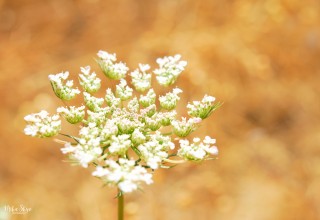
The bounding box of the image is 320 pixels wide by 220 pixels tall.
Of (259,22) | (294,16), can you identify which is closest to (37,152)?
(259,22)

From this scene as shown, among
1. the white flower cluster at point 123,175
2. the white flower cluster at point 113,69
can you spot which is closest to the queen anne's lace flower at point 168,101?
the white flower cluster at point 113,69

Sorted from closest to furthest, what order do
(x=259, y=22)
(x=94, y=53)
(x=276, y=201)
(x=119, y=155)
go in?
(x=119, y=155) < (x=276, y=201) < (x=94, y=53) < (x=259, y=22)

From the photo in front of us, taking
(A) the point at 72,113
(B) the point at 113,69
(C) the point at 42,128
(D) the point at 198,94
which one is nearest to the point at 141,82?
(B) the point at 113,69

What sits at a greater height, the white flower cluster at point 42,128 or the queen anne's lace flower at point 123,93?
the queen anne's lace flower at point 123,93

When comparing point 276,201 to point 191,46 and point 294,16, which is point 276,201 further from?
point 294,16

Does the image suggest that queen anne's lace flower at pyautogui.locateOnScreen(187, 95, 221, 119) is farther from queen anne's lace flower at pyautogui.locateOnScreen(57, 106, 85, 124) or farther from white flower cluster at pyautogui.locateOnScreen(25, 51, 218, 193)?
queen anne's lace flower at pyautogui.locateOnScreen(57, 106, 85, 124)

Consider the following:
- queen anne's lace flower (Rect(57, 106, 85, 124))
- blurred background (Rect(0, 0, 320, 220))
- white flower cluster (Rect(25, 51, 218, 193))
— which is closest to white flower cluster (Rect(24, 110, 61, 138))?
white flower cluster (Rect(25, 51, 218, 193))

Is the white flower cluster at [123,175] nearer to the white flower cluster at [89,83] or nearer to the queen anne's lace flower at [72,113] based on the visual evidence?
the queen anne's lace flower at [72,113]

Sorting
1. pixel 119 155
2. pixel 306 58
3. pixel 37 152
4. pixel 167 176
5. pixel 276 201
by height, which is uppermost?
pixel 306 58
